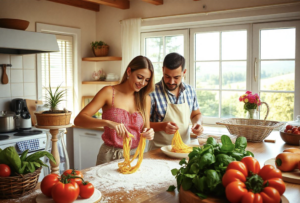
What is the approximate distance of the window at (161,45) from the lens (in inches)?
172

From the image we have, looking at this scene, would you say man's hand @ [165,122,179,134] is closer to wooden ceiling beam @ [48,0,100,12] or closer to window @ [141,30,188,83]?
window @ [141,30,188,83]

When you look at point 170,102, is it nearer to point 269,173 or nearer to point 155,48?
point 269,173

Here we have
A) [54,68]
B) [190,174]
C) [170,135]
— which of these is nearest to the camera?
[190,174]

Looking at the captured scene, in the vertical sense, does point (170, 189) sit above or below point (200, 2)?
below

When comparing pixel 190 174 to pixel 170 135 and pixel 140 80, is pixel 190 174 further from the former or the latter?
pixel 170 135

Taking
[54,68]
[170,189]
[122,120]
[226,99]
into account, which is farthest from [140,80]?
[54,68]

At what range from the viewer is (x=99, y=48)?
15.6ft

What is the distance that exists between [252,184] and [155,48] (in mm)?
3605

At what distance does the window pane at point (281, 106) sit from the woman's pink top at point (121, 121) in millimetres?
2104

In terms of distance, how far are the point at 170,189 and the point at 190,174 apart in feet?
0.81

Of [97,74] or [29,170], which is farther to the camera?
[97,74]

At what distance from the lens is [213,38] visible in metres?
4.14

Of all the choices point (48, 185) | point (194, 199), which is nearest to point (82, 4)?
point (48, 185)

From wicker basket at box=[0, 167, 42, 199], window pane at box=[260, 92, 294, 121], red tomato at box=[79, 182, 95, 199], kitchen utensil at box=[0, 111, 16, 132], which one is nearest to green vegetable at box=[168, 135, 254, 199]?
red tomato at box=[79, 182, 95, 199]
